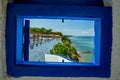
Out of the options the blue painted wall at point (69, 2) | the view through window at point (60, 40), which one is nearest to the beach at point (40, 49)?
the view through window at point (60, 40)

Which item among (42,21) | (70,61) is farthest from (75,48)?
(42,21)

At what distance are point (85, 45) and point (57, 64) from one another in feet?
0.54

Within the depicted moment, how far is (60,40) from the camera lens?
0.98 metres

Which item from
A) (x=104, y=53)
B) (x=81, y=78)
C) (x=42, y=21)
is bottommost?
(x=81, y=78)

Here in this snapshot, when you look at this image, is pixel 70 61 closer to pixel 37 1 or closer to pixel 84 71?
pixel 84 71

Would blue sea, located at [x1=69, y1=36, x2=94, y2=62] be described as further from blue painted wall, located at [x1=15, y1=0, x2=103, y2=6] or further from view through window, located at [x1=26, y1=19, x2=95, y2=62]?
blue painted wall, located at [x1=15, y1=0, x2=103, y2=6]

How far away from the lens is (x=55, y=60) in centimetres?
95

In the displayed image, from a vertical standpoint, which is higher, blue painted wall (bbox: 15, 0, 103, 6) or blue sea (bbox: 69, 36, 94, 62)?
blue painted wall (bbox: 15, 0, 103, 6)

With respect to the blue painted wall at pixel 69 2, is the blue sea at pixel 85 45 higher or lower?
lower

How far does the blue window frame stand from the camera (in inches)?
34.3

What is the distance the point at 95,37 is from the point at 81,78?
7.7 inches

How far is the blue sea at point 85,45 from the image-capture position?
3.13 feet

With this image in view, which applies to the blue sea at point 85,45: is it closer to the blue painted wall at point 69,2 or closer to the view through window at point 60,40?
the view through window at point 60,40

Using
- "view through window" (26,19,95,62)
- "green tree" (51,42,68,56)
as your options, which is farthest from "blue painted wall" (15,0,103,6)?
"green tree" (51,42,68,56)
